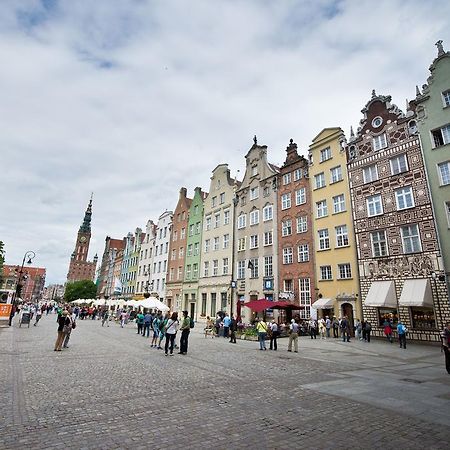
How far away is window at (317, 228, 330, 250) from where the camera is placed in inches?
1148

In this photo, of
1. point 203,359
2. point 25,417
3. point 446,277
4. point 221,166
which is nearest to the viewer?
point 25,417

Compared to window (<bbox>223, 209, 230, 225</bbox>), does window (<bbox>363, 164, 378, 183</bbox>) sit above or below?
below

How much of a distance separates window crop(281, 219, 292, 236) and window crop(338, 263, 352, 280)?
6.82 meters

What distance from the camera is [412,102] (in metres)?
25.3

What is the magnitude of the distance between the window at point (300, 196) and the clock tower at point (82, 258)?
466 feet

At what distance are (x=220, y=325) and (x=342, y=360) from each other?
1327cm

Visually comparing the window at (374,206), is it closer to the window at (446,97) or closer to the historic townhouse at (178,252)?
the window at (446,97)

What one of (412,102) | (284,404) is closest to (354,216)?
(412,102)

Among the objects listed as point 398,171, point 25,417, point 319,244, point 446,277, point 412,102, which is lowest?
point 25,417

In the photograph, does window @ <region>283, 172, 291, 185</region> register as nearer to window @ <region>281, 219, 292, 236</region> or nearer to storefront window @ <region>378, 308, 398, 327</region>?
window @ <region>281, 219, 292, 236</region>

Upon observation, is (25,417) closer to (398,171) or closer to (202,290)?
(398,171)

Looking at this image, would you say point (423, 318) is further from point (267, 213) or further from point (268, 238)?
point (267, 213)

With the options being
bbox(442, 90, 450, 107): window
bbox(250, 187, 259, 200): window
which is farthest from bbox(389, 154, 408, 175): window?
bbox(250, 187, 259, 200): window

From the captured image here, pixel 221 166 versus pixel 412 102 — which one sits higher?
pixel 221 166
